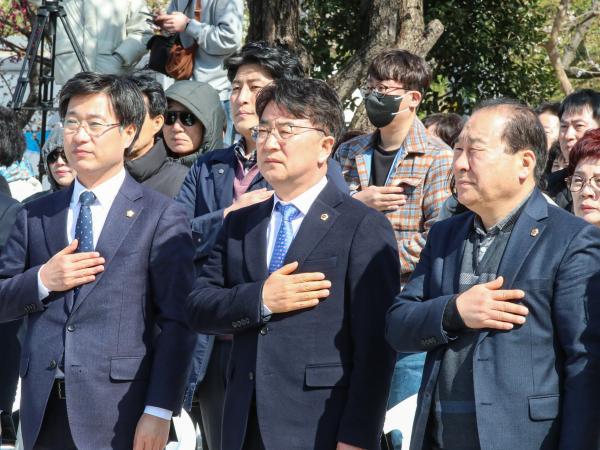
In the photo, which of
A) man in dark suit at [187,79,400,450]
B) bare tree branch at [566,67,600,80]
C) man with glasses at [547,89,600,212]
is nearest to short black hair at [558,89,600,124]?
man with glasses at [547,89,600,212]

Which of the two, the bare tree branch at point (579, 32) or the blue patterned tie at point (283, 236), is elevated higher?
the bare tree branch at point (579, 32)

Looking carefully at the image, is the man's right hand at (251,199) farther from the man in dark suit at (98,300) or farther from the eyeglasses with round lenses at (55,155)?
the eyeglasses with round lenses at (55,155)

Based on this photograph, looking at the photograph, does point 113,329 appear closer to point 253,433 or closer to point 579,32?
point 253,433

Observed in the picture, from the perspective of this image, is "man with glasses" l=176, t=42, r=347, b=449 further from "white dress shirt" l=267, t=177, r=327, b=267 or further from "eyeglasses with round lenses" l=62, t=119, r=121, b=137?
"eyeglasses with round lenses" l=62, t=119, r=121, b=137

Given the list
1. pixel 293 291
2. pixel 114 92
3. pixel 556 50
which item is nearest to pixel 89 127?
pixel 114 92

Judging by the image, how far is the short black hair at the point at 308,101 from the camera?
A: 13.1 feet

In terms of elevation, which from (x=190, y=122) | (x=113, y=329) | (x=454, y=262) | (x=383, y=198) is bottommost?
(x=113, y=329)

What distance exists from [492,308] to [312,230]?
80cm

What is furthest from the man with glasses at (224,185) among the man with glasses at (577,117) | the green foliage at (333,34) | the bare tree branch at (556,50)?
the bare tree branch at (556,50)

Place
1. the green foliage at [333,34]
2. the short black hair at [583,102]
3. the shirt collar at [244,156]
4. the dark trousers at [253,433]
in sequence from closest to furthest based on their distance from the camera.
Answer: the dark trousers at [253,433], the shirt collar at [244,156], the short black hair at [583,102], the green foliage at [333,34]

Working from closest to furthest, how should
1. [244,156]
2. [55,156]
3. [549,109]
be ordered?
[244,156], [55,156], [549,109]

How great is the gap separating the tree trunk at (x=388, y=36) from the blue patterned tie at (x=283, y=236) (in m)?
4.67

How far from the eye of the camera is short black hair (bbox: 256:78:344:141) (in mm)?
4004

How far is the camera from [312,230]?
3.87m
